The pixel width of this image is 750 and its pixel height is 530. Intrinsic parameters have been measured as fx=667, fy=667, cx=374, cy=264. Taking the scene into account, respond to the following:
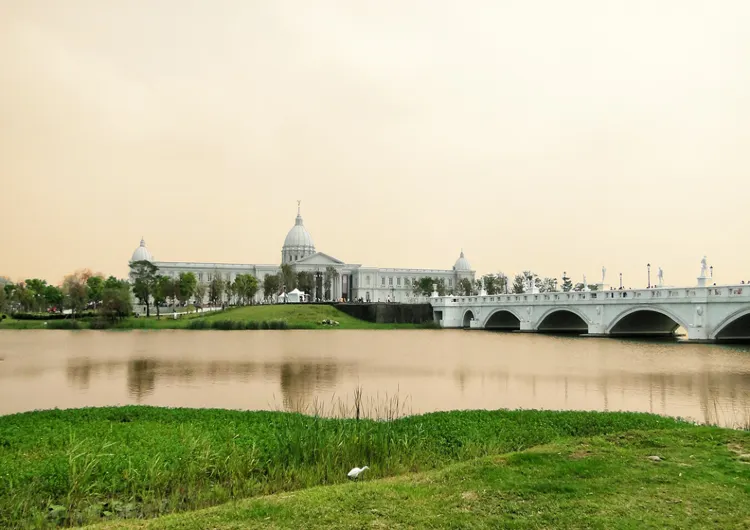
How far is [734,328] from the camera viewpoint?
41.6 metres

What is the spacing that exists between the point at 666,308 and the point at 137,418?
36.9m

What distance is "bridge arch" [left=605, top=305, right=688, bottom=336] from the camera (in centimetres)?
4741

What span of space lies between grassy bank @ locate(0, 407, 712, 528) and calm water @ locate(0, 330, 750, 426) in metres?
3.75

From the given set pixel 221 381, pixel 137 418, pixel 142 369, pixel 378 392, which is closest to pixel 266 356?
pixel 142 369

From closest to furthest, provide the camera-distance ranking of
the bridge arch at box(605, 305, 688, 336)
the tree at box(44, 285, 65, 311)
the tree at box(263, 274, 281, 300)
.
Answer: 1. the bridge arch at box(605, 305, 688, 336)
2. the tree at box(44, 285, 65, 311)
3. the tree at box(263, 274, 281, 300)

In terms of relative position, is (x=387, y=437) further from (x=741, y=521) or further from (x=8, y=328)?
(x=8, y=328)

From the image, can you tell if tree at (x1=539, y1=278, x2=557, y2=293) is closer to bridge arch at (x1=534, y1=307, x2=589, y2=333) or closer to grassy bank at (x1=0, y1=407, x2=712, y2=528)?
bridge arch at (x1=534, y1=307, x2=589, y2=333)

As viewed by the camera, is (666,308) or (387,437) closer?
(387,437)

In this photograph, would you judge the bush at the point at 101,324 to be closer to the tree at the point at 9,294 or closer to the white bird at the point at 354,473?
the tree at the point at 9,294

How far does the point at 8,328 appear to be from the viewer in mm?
62094

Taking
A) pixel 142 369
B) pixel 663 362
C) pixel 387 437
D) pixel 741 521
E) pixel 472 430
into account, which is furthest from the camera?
pixel 663 362

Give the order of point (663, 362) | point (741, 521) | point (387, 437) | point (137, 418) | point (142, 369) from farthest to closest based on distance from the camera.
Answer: point (663, 362) → point (142, 369) → point (137, 418) → point (387, 437) → point (741, 521)

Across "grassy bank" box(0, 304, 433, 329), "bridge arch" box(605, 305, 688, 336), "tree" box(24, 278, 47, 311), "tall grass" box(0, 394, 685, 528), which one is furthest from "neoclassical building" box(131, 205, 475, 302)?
"tall grass" box(0, 394, 685, 528)

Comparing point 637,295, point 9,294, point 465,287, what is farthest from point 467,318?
point 9,294
